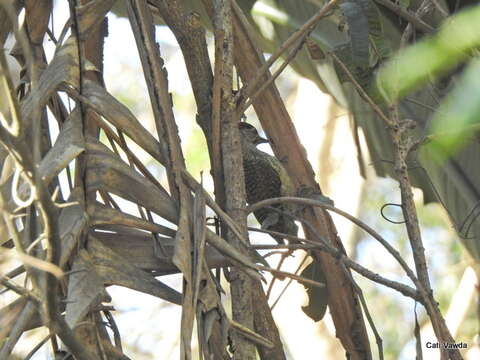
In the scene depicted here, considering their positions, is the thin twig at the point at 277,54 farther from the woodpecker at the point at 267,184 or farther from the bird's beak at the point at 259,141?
the bird's beak at the point at 259,141

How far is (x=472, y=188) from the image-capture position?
7.14 feet

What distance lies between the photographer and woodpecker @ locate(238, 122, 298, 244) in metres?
1.72

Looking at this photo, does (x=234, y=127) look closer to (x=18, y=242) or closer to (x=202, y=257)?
(x=202, y=257)

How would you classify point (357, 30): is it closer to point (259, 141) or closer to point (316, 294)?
point (316, 294)

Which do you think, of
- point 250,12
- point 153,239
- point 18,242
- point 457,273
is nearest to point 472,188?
point 250,12

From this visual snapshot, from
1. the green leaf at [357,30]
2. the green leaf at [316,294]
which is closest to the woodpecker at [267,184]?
the green leaf at [316,294]

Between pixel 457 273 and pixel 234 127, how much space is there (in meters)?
6.33

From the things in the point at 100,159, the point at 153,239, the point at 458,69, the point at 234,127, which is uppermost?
the point at 458,69

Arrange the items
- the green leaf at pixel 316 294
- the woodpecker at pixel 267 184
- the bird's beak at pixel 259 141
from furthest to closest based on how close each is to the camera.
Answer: the bird's beak at pixel 259 141 < the woodpecker at pixel 267 184 < the green leaf at pixel 316 294

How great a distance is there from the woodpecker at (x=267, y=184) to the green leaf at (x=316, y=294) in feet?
0.36

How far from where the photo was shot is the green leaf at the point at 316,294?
161cm

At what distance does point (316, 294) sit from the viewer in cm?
165

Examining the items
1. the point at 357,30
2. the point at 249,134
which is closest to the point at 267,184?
the point at 249,134

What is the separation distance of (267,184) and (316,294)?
32cm
